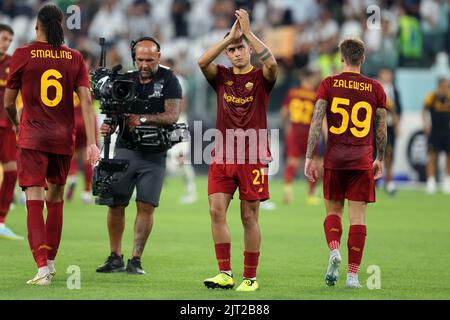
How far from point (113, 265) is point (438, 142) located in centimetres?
1584

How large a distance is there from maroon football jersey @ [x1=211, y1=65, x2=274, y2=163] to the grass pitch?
49.2 inches

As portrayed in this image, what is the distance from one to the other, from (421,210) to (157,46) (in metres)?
10.7

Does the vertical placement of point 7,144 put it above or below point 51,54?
below

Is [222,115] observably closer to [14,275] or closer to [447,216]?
[14,275]

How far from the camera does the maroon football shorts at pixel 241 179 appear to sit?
10.5 m

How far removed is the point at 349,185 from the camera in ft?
35.9

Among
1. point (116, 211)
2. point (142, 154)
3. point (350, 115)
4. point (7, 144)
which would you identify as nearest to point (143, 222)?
point (116, 211)

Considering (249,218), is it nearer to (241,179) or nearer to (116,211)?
(241,179)

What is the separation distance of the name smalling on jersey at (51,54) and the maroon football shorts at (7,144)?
4.79m

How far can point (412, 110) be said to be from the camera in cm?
2859

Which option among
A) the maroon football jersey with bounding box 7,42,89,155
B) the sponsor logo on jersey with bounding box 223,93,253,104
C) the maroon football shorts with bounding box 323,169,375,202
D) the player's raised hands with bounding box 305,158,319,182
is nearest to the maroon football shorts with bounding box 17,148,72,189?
the maroon football jersey with bounding box 7,42,89,155

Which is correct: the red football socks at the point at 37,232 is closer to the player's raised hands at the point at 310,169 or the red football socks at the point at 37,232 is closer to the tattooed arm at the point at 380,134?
the player's raised hands at the point at 310,169

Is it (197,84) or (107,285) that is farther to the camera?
(197,84)
